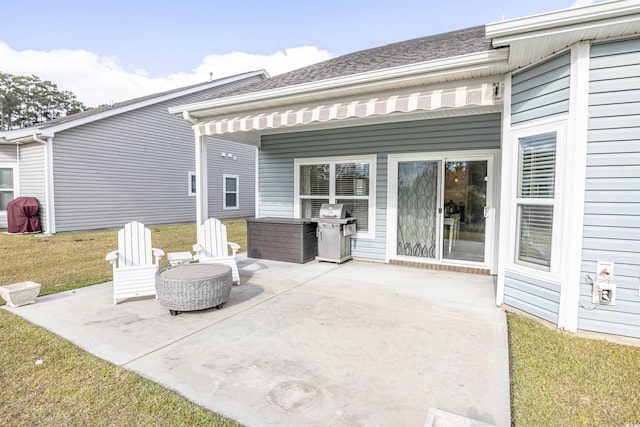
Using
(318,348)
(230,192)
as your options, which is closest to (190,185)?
(230,192)

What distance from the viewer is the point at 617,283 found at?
3.23m

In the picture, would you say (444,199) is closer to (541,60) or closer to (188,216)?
(541,60)

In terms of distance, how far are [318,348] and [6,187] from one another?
1353cm

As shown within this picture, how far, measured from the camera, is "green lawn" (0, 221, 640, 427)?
216 centimetres

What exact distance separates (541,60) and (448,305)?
306 cm

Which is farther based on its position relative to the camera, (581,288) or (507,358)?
(581,288)

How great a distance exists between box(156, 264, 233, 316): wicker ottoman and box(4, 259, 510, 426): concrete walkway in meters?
0.16

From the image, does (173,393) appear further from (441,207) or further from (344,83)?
(441,207)

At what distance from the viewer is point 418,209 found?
6.66 meters

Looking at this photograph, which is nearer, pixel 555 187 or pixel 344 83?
pixel 555 187

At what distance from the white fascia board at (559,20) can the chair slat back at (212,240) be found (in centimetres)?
459

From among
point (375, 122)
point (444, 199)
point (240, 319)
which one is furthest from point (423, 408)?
point (375, 122)

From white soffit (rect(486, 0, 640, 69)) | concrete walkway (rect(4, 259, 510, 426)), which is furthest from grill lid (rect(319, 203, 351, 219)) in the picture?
white soffit (rect(486, 0, 640, 69))

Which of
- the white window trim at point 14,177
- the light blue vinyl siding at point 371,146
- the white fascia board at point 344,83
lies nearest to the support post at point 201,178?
the white fascia board at point 344,83
